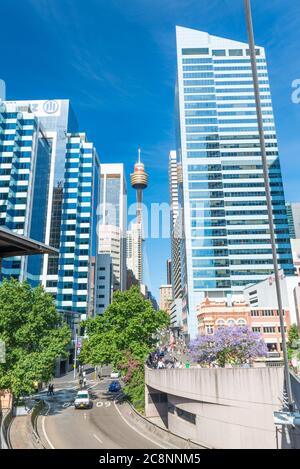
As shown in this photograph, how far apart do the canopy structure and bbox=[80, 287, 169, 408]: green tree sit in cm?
2886

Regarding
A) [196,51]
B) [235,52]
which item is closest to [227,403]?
[196,51]

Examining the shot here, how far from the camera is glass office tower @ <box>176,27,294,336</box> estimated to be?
100312 millimetres

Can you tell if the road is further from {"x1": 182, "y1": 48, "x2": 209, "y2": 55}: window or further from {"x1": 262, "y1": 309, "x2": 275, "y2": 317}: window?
{"x1": 182, "y1": 48, "x2": 209, "y2": 55}: window

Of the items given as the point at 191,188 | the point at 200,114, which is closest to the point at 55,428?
the point at 191,188

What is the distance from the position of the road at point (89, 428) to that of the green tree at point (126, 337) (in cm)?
419

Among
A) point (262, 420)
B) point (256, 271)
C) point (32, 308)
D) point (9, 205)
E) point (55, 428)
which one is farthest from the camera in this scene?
point (256, 271)

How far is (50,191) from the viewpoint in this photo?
3821 inches

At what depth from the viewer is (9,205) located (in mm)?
79125

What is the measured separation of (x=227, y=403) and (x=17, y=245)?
23.1 metres

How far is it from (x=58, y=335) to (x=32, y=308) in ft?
12.3

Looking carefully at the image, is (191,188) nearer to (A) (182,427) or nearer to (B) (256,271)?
(B) (256,271)

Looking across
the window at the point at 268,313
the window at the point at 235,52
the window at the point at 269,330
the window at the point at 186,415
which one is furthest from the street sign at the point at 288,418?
the window at the point at 235,52

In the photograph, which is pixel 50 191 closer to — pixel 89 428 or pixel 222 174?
pixel 222 174

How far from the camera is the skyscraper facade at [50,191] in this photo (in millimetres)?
81062
